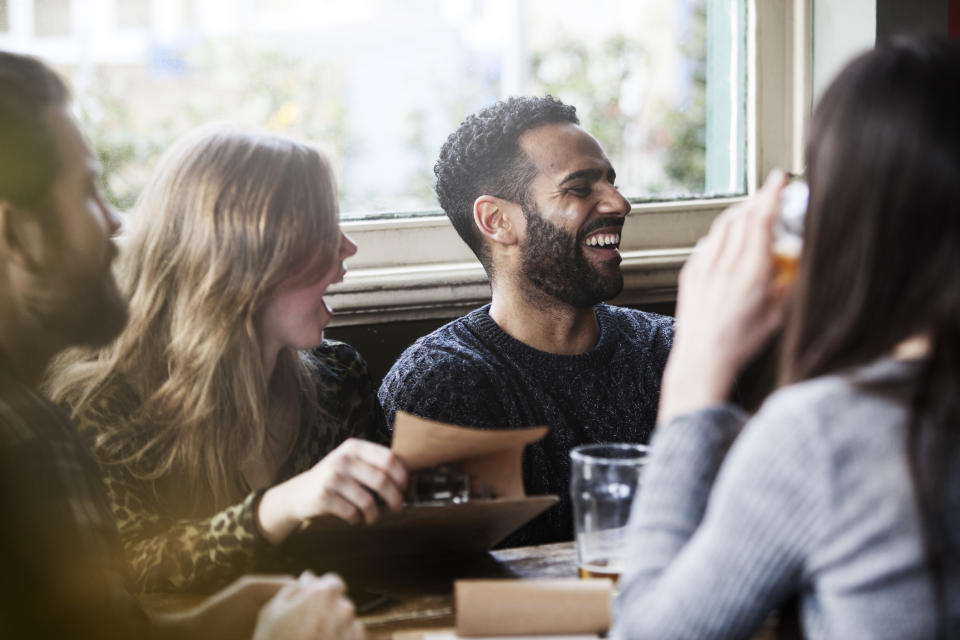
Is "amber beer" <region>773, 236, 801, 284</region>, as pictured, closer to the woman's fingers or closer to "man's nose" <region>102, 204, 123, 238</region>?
the woman's fingers

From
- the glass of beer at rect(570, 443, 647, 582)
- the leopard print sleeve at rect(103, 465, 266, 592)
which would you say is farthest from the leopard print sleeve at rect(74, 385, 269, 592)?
the glass of beer at rect(570, 443, 647, 582)

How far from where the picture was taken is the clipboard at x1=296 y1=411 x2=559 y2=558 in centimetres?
94

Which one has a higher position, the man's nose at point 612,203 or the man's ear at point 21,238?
the man's ear at point 21,238

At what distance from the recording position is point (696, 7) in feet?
7.53

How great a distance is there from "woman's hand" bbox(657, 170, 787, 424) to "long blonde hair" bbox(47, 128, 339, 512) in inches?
28.8

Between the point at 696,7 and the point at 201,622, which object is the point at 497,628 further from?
the point at 696,7

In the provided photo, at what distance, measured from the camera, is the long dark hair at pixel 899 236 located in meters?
0.62

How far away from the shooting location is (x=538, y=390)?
1.77m

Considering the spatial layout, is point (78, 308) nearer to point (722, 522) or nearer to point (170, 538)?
point (170, 538)

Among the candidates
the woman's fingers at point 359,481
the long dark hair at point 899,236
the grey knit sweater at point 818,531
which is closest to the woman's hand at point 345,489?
the woman's fingers at point 359,481

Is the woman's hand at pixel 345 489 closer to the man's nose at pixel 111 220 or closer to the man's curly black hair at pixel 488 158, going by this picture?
the man's nose at pixel 111 220

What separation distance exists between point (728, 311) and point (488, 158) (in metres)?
1.27

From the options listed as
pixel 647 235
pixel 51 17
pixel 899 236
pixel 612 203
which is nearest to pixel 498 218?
pixel 612 203

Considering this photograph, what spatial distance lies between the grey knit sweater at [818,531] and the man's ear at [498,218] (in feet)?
4.23
